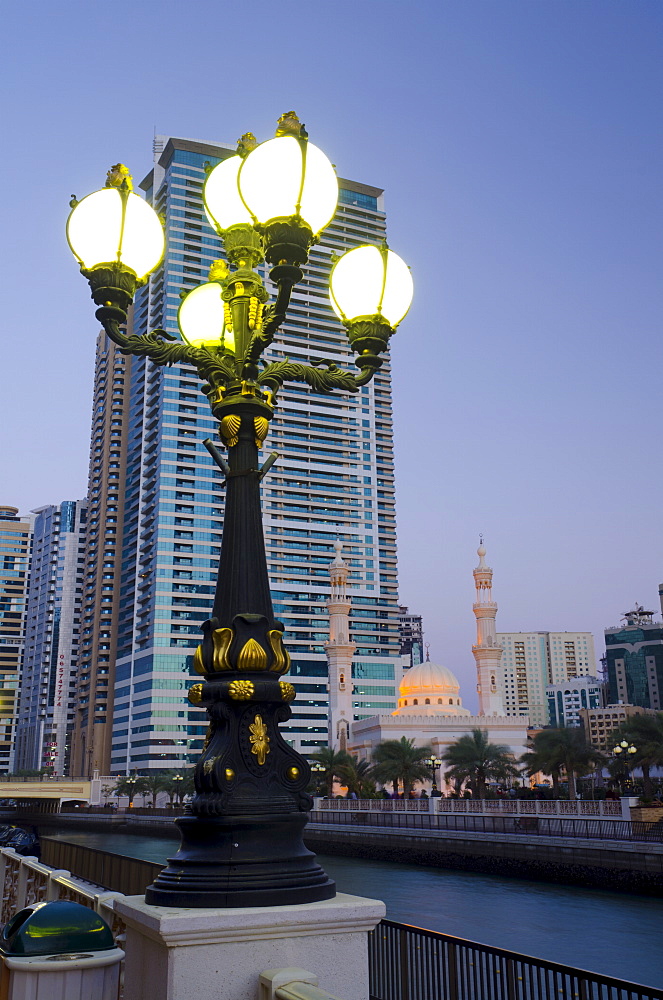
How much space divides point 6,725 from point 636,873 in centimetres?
15758

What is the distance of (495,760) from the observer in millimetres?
52062

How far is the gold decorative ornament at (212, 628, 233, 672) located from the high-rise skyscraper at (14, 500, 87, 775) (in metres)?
145

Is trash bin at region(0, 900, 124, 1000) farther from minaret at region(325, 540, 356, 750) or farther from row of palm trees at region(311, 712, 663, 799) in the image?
minaret at region(325, 540, 356, 750)

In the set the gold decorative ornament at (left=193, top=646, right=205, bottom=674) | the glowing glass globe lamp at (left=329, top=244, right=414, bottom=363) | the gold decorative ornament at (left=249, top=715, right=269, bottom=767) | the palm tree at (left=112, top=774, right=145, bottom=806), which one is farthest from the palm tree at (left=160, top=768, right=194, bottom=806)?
the gold decorative ornament at (left=249, top=715, right=269, bottom=767)

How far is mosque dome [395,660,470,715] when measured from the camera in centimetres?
8231

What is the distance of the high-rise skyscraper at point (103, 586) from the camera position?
12469cm

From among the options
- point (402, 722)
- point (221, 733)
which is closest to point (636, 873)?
point (221, 733)

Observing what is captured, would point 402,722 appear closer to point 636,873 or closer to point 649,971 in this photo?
point 636,873

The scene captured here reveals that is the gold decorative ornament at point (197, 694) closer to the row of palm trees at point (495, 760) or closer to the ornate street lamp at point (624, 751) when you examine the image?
the ornate street lamp at point (624, 751)


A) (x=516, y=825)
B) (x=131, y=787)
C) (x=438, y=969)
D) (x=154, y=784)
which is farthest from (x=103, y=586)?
(x=438, y=969)

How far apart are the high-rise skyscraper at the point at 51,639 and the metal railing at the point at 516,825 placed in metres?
106

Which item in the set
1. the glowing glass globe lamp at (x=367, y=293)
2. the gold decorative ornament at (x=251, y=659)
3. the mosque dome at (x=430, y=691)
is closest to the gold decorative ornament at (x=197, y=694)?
the gold decorative ornament at (x=251, y=659)

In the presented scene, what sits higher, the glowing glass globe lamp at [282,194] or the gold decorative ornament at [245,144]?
the gold decorative ornament at [245,144]

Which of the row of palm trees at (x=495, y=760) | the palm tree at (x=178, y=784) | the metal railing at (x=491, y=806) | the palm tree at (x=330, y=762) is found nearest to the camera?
the metal railing at (x=491, y=806)
